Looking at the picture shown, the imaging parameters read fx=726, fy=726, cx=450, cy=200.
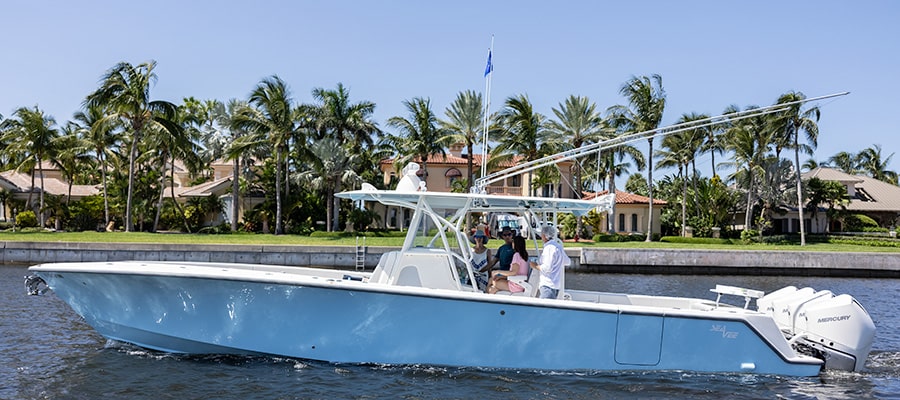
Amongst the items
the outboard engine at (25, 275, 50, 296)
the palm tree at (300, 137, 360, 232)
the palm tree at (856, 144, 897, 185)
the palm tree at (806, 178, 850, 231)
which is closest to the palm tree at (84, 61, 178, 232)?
the palm tree at (300, 137, 360, 232)

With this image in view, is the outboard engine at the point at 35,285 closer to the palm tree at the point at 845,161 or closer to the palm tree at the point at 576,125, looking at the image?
the palm tree at the point at 576,125

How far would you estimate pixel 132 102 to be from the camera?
119ft

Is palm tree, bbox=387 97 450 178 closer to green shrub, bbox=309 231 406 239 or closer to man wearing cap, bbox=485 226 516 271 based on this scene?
green shrub, bbox=309 231 406 239

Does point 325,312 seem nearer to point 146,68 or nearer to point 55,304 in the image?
point 55,304

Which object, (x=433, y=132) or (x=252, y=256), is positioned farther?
(x=433, y=132)

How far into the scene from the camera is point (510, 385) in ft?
28.0

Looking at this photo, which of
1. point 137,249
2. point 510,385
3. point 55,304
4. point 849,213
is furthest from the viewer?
point 849,213

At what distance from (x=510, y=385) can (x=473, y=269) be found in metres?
1.79

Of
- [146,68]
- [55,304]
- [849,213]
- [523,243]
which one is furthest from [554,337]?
[849,213]

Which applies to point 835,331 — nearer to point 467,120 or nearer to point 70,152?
point 467,120

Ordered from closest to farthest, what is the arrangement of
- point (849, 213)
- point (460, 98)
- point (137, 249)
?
point (137, 249)
point (460, 98)
point (849, 213)

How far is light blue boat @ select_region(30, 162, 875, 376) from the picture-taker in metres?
8.50

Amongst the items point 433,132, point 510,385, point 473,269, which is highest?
point 433,132

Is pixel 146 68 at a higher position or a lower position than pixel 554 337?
higher
